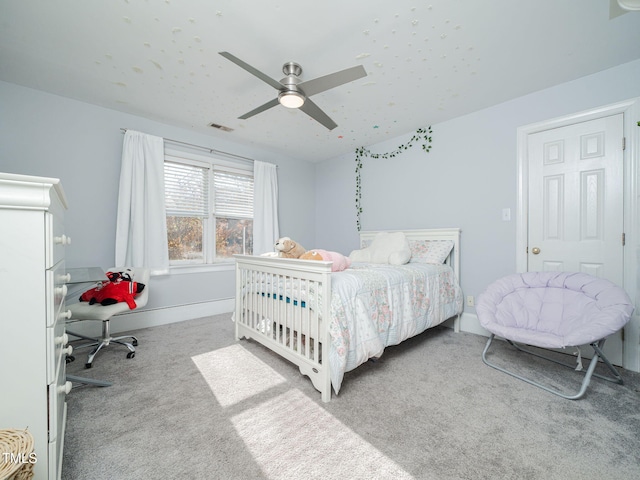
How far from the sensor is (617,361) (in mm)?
2129

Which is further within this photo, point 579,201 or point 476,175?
point 476,175

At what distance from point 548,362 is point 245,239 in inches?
145

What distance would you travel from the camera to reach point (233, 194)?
12.6 ft

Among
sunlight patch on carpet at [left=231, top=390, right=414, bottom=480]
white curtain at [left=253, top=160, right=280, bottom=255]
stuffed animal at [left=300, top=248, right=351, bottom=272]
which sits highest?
white curtain at [left=253, top=160, right=280, bottom=255]

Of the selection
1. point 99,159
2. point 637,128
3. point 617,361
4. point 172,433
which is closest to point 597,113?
point 637,128

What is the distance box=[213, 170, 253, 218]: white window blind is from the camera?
369cm

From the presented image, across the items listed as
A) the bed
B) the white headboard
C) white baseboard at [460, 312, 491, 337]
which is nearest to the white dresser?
the bed

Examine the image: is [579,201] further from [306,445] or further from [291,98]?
[306,445]

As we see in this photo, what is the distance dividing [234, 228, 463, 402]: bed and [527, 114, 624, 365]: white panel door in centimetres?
78

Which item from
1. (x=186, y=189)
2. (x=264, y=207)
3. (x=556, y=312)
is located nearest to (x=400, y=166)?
(x=264, y=207)

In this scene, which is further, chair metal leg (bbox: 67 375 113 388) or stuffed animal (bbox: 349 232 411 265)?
stuffed animal (bbox: 349 232 411 265)

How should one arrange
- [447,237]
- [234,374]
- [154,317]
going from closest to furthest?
[234,374] < [447,237] < [154,317]

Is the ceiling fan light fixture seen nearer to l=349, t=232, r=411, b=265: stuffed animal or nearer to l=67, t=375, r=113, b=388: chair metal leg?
l=349, t=232, r=411, b=265: stuffed animal

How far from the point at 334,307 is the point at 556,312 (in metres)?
1.78
